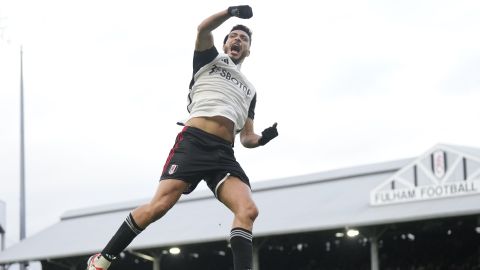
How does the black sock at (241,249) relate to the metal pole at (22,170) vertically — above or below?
below

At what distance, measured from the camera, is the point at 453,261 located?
20062 mm

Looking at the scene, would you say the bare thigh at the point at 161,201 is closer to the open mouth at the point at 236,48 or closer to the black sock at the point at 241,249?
the black sock at the point at 241,249

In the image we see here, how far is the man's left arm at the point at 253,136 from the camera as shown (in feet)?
19.4

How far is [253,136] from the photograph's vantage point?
244 inches

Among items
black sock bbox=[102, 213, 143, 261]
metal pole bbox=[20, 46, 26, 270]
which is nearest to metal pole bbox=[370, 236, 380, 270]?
metal pole bbox=[20, 46, 26, 270]

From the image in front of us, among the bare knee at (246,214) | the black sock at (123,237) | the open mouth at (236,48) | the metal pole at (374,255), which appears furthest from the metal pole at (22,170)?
the bare knee at (246,214)

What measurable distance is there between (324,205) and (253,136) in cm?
1453

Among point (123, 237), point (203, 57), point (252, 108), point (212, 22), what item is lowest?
point (123, 237)

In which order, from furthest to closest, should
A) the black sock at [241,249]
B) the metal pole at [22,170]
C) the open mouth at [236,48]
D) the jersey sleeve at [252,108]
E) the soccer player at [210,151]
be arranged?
the metal pole at [22,170]
the jersey sleeve at [252,108]
the open mouth at [236,48]
the soccer player at [210,151]
the black sock at [241,249]

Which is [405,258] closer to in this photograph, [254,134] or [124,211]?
[124,211]

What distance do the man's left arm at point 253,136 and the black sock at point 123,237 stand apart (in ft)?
3.08

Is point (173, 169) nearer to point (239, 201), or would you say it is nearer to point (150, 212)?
point (150, 212)

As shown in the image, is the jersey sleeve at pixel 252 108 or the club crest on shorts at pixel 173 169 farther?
the jersey sleeve at pixel 252 108

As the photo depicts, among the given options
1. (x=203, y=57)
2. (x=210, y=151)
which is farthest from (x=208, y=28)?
(x=210, y=151)
